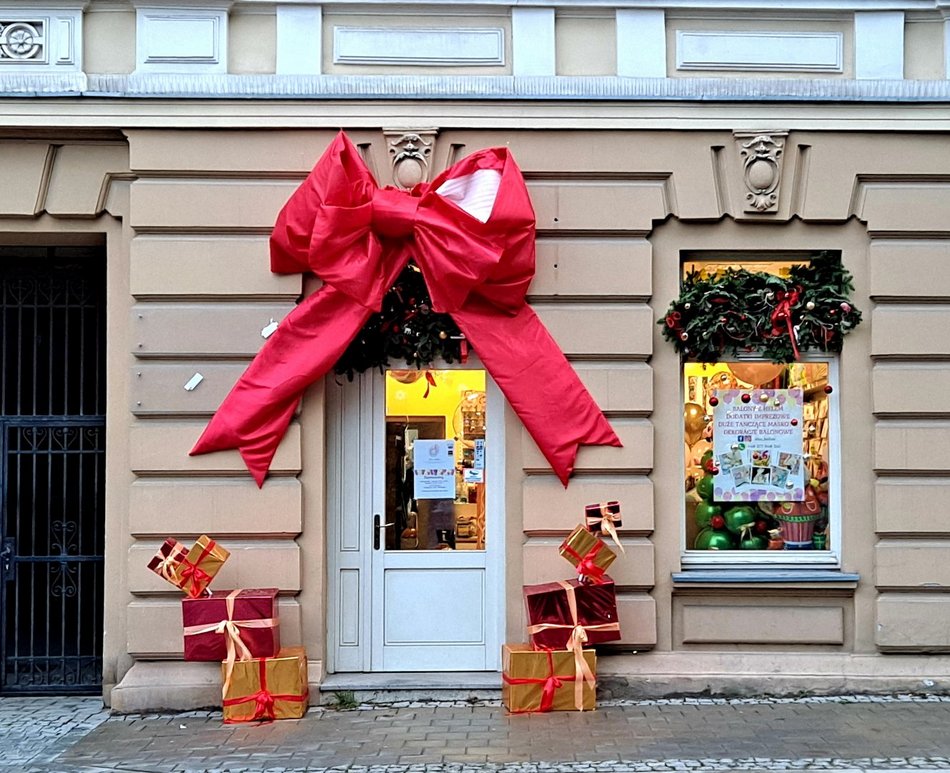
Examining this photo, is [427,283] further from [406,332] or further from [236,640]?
[236,640]

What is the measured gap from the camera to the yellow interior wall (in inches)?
324

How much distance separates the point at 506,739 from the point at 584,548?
1.31 metres

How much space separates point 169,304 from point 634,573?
3.66m

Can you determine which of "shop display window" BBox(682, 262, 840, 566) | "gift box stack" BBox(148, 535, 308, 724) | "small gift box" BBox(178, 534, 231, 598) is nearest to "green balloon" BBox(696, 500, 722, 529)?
"shop display window" BBox(682, 262, 840, 566)

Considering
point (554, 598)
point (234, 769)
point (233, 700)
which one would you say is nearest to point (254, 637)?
point (233, 700)

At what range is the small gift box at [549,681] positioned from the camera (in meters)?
7.46

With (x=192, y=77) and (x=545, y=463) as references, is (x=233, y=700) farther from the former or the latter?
(x=192, y=77)

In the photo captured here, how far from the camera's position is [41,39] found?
795 cm

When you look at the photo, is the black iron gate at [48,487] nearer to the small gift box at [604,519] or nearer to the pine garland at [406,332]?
the pine garland at [406,332]

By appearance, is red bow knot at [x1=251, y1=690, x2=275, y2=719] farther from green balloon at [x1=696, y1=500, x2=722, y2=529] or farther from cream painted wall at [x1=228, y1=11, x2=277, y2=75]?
cream painted wall at [x1=228, y1=11, x2=277, y2=75]

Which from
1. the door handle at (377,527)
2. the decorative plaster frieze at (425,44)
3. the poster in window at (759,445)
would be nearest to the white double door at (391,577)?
the door handle at (377,527)

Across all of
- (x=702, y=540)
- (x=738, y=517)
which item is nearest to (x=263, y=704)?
(x=702, y=540)

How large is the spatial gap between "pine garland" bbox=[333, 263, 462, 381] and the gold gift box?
1.54 meters

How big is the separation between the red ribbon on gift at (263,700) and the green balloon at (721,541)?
305 cm
